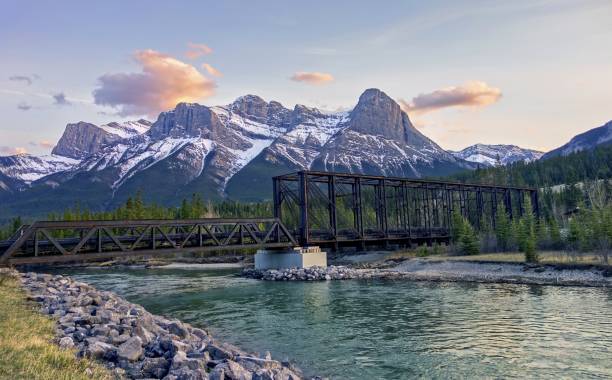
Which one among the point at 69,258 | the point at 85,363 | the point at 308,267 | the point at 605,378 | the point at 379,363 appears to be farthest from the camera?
the point at 308,267

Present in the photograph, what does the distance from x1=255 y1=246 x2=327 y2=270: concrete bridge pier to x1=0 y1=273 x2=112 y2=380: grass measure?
40561 mm

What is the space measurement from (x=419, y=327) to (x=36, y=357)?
17.5 m

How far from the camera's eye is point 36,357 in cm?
1055

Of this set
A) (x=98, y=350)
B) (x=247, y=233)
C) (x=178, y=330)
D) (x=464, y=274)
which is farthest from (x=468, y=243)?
(x=98, y=350)

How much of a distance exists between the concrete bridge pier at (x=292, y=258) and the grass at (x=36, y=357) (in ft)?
133

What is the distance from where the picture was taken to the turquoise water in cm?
1630

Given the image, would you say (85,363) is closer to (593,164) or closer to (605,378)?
(605,378)

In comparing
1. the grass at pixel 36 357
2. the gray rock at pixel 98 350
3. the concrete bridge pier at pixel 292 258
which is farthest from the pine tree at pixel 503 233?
the gray rock at pixel 98 350

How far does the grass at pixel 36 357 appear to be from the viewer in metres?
9.37

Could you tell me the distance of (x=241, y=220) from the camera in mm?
50438

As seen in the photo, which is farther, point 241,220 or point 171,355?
point 241,220

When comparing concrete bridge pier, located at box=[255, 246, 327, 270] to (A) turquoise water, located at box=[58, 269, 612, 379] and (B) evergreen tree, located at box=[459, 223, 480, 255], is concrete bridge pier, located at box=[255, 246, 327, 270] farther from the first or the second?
(B) evergreen tree, located at box=[459, 223, 480, 255]

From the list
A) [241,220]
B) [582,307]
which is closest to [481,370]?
[582,307]

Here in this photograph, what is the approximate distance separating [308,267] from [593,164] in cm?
13495
